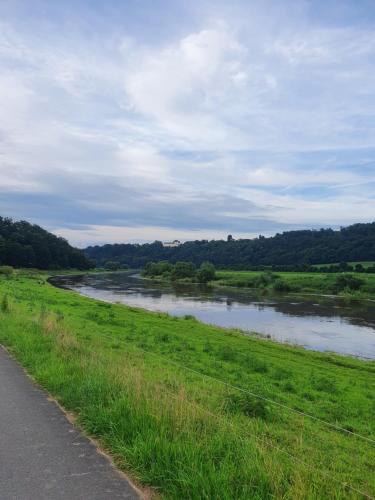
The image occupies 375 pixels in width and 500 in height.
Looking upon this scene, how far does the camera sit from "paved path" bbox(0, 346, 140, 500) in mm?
4539

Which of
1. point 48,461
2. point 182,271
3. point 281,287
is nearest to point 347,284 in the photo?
point 281,287

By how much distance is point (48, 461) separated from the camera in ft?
17.1

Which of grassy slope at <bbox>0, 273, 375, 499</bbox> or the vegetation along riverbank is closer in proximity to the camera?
grassy slope at <bbox>0, 273, 375, 499</bbox>

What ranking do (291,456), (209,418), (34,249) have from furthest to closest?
(34,249) < (209,418) < (291,456)

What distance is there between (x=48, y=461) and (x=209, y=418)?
2247 millimetres

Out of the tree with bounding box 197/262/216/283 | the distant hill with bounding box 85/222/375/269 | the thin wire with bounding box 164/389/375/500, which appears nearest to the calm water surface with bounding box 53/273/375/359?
the thin wire with bounding box 164/389/375/500

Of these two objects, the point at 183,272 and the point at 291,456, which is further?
the point at 183,272

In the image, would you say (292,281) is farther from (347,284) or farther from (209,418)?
(209,418)

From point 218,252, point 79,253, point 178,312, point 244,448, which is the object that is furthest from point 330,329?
point 218,252

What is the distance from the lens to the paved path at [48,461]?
4.54m

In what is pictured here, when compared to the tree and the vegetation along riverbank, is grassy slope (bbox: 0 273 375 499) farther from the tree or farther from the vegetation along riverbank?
the tree

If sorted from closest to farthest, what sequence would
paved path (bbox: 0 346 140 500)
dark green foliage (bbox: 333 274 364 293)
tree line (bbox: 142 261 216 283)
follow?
1. paved path (bbox: 0 346 140 500)
2. dark green foliage (bbox: 333 274 364 293)
3. tree line (bbox: 142 261 216 283)

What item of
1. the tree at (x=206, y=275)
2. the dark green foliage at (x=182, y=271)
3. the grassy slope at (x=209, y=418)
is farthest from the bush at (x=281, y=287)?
the grassy slope at (x=209, y=418)

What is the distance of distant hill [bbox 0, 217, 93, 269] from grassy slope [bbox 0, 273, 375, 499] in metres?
119
